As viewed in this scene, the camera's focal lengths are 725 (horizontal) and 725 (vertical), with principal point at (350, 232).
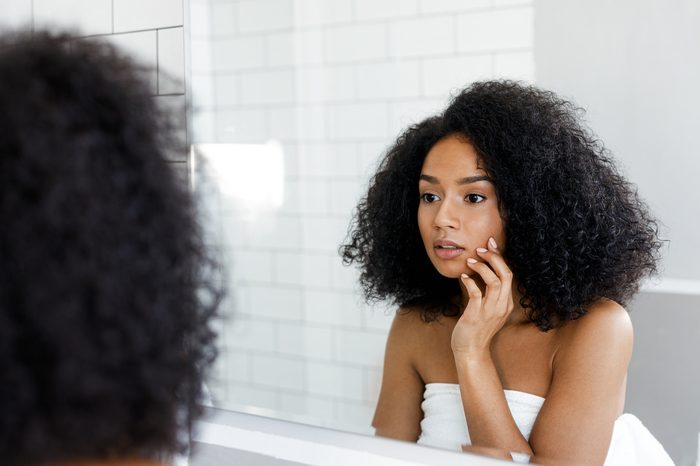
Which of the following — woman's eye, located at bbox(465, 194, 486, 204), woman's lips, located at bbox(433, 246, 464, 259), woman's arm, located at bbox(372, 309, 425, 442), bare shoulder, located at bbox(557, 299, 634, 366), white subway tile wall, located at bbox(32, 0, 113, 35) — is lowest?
woman's arm, located at bbox(372, 309, 425, 442)

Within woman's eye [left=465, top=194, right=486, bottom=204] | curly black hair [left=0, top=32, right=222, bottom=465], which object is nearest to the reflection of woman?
woman's eye [left=465, top=194, right=486, bottom=204]

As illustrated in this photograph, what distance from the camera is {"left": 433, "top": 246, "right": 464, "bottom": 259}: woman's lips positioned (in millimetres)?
1020

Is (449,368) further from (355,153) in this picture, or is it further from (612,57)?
(612,57)

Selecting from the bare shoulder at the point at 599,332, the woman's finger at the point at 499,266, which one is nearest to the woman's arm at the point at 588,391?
the bare shoulder at the point at 599,332

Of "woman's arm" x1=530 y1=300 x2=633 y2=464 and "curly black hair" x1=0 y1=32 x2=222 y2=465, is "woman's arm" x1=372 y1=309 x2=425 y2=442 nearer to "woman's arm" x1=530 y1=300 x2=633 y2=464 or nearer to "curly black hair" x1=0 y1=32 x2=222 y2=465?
"woman's arm" x1=530 y1=300 x2=633 y2=464

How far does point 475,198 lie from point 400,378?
0.99 ft

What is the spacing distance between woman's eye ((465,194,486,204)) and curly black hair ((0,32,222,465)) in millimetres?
539

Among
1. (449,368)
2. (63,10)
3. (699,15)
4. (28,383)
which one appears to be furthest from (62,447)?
(63,10)

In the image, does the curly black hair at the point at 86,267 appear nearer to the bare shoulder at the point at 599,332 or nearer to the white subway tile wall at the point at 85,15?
the bare shoulder at the point at 599,332

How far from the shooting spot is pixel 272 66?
1188mm

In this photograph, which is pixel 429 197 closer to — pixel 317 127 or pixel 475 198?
pixel 475 198

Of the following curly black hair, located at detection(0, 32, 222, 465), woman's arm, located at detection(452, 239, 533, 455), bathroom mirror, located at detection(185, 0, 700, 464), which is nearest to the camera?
curly black hair, located at detection(0, 32, 222, 465)

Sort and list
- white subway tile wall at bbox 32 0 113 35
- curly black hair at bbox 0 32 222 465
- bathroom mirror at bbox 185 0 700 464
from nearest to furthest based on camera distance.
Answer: curly black hair at bbox 0 32 222 465 < bathroom mirror at bbox 185 0 700 464 < white subway tile wall at bbox 32 0 113 35

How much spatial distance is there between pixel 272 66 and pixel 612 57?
54 cm
